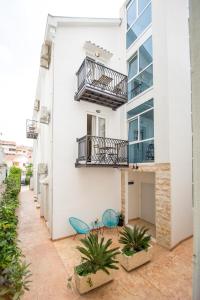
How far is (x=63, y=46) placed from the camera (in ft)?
24.9

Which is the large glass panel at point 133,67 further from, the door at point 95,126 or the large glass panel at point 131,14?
the door at point 95,126

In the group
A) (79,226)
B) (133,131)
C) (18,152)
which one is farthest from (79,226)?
(18,152)

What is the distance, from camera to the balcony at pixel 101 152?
7.03 meters

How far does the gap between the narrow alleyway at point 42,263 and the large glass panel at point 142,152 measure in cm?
519

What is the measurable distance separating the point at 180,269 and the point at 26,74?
13943 millimetres

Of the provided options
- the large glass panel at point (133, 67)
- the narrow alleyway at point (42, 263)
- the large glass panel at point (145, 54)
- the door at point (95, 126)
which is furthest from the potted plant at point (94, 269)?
the large glass panel at point (133, 67)

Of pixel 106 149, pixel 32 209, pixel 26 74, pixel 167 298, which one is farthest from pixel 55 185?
pixel 26 74

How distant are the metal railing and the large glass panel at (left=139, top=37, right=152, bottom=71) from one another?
3.33 feet

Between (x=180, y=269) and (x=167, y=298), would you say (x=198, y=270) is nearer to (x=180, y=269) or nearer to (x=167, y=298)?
(x=167, y=298)

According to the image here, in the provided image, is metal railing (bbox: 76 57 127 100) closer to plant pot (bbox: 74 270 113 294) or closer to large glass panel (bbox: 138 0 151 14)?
large glass panel (bbox: 138 0 151 14)

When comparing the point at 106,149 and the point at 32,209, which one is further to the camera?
the point at 32,209

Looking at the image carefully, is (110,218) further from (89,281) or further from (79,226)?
(89,281)

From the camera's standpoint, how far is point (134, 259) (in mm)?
4945

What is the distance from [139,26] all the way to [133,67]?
188cm
